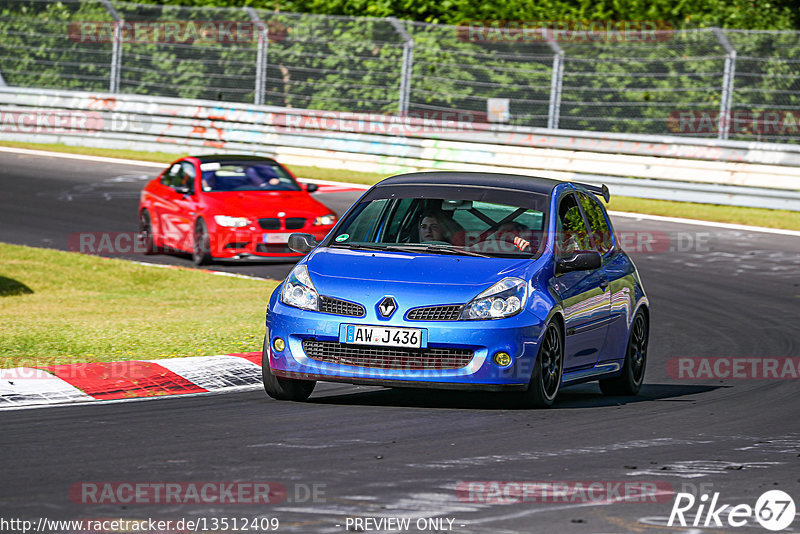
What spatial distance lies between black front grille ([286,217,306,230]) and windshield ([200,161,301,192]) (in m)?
1.07

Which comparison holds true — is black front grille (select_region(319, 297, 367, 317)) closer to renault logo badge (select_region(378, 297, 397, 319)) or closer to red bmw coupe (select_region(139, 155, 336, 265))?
renault logo badge (select_region(378, 297, 397, 319))

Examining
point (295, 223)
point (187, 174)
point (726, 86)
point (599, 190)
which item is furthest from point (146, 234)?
point (726, 86)

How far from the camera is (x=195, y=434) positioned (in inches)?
316

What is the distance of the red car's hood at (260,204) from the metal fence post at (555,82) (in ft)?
24.5

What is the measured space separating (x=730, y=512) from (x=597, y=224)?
4641 mm

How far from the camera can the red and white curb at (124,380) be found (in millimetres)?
9266

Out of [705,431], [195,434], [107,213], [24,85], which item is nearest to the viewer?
Result: [195,434]

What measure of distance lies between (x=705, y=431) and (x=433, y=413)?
1.65 m

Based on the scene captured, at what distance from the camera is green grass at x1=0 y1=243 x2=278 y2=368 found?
36.6 ft

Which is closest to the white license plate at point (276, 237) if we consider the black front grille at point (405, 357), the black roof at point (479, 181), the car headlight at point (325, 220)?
the car headlight at point (325, 220)

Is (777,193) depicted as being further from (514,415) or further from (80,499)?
(80,499)

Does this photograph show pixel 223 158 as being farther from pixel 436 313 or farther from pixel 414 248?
pixel 436 313

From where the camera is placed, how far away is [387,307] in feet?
28.8

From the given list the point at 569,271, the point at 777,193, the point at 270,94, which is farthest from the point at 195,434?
the point at 270,94
